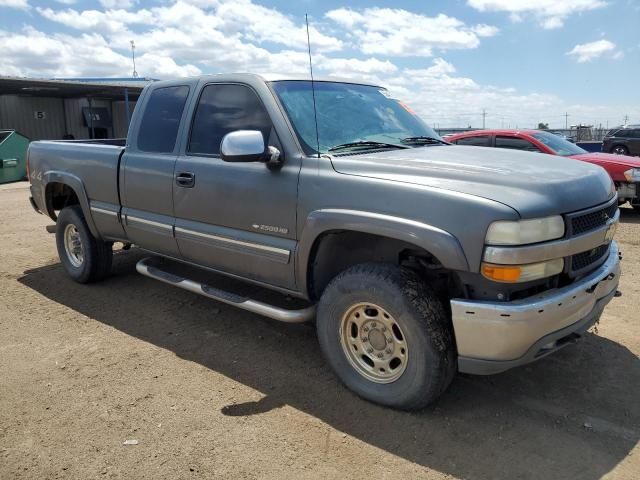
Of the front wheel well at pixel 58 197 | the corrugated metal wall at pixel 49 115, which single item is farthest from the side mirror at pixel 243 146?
the corrugated metal wall at pixel 49 115

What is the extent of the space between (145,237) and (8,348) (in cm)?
134

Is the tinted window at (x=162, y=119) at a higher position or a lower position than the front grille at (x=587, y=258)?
higher

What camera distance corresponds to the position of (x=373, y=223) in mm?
3045

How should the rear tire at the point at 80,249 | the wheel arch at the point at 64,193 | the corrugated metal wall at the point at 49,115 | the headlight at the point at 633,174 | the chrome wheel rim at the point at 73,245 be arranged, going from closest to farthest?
the wheel arch at the point at 64,193 → the rear tire at the point at 80,249 → the chrome wheel rim at the point at 73,245 → the headlight at the point at 633,174 → the corrugated metal wall at the point at 49,115

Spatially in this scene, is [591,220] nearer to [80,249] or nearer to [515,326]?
[515,326]

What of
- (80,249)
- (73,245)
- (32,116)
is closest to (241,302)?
(80,249)

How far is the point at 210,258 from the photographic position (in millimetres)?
4184

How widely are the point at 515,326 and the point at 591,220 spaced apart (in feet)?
2.83

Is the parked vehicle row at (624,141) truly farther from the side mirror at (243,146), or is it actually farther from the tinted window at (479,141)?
the side mirror at (243,146)

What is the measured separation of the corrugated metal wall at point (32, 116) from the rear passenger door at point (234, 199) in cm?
2565

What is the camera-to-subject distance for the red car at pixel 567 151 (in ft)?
29.6

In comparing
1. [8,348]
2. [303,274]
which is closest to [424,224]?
[303,274]

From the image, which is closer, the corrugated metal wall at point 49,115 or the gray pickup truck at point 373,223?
the gray pickup truck at point 373,223

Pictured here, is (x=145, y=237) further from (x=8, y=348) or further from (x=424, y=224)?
(x=424, y=224)
